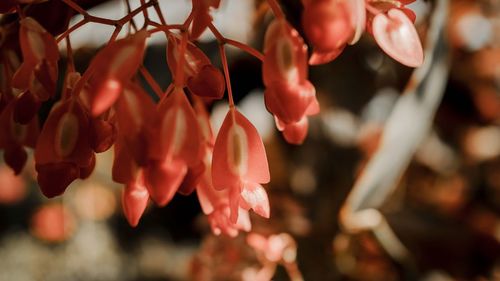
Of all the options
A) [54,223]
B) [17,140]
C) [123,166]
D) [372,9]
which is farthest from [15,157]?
[54,223]

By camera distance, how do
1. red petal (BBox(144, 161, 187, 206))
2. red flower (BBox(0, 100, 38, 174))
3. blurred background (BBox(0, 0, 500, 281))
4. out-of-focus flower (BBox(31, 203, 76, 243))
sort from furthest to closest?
1. out-of-focus flower (BBox(31, 203, 76, 243))
2. blurred background (BBox(0, 0, 500, 281))
3. red flower (BBox(0, 100, 38, 174))
4. red petal (BBox(144, 161, 187, 206))

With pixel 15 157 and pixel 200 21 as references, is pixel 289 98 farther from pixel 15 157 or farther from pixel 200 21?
pixel 15 157

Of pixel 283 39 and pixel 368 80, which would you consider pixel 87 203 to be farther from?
pixel 283 39

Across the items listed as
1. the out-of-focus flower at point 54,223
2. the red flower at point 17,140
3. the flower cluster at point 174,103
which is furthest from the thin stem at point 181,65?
the out-of-focus flower at point 54,223

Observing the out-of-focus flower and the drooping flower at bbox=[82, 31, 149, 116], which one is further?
the out-of-focus flower

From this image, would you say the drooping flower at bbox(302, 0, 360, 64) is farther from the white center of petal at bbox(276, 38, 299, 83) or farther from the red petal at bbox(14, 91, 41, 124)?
the red petal at bbox(14, 91, 41, 124)

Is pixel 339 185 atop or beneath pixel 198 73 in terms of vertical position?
beneath

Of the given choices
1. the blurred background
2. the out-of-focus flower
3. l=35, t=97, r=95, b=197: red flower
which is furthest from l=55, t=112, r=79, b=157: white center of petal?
the out-of-focus flower
